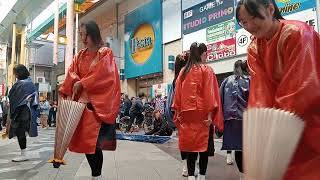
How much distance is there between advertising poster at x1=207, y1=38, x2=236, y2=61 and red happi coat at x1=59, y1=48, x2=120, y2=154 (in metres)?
10.1

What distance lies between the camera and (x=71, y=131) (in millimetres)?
2955

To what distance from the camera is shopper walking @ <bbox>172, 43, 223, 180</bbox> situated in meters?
3.54

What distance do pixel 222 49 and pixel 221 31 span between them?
632 mm

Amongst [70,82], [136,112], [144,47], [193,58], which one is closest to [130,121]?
[136,112]

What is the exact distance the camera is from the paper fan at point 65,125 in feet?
9.66

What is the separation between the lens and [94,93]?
3102mm

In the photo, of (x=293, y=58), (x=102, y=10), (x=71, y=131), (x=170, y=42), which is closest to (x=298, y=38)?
(x=293, y=58)

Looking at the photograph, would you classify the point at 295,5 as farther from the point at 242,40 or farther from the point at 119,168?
the point at 119,168

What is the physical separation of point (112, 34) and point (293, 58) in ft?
71.6

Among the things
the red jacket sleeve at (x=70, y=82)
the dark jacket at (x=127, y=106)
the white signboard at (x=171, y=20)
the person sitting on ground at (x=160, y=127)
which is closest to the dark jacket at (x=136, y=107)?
the dark jacket at (x=127, y=106)

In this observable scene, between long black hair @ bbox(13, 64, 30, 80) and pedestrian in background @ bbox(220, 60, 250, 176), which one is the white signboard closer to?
long black hair @ bbox(13, 64, 30, 80)

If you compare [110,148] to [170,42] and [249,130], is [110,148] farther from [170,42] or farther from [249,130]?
[170,42]

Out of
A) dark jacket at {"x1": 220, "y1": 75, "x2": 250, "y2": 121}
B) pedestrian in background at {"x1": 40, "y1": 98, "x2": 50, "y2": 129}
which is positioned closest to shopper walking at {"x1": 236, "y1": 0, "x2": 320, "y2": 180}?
dark jacket at {"x1": 220, "y1": 75, "x2": 250, "y2": 121}

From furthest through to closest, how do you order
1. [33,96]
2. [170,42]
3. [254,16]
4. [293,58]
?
1. [170,42]
2. [33,96]
3. [254,16]
4. [293,58]
